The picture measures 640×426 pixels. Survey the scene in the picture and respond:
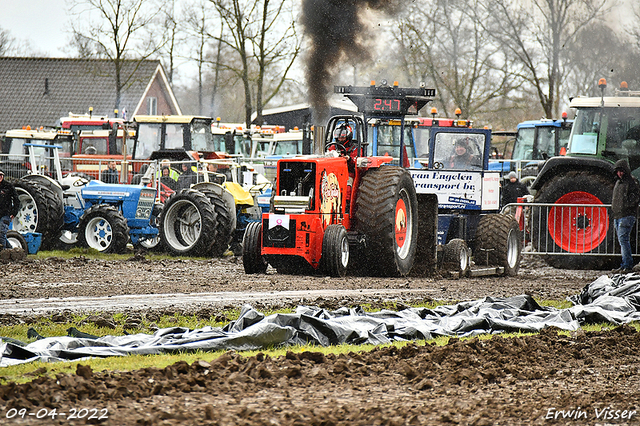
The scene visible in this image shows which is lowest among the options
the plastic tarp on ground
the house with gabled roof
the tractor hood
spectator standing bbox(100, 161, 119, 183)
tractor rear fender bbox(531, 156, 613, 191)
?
the plastic tarp on ground

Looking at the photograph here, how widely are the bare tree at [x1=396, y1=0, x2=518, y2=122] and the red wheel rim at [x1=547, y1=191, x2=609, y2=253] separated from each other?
4.58m

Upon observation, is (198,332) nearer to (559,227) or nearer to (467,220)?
(467,220)

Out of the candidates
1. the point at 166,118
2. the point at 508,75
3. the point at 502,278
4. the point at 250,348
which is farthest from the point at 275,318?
the point at 508,75

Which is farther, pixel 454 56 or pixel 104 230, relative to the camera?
pixel 454 56

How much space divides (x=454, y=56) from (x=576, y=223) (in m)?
13.6

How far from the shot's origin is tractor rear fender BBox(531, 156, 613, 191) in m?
14.8

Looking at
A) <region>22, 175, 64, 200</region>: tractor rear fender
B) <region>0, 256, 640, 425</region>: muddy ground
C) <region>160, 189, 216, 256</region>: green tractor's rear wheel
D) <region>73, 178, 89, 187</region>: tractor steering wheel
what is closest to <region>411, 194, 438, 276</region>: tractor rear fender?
<region>160, 189, 216, 256</region>: green tractor's rear wheel

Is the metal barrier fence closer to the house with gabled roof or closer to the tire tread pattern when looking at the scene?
the tire tread pattern

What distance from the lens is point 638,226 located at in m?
14.7

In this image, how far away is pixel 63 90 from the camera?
52969 millimetres

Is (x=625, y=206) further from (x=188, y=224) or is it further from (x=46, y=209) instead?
(x=46, y=209)

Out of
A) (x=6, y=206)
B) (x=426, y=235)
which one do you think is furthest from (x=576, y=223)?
(x=6, y=206)

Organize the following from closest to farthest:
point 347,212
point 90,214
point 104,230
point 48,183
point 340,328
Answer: point 340,328, point 347,212, point 90,214, point 104,230, point 48,183

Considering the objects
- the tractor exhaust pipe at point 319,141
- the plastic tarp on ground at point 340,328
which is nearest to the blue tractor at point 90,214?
the tractor exhaust pipe at point 319,141
